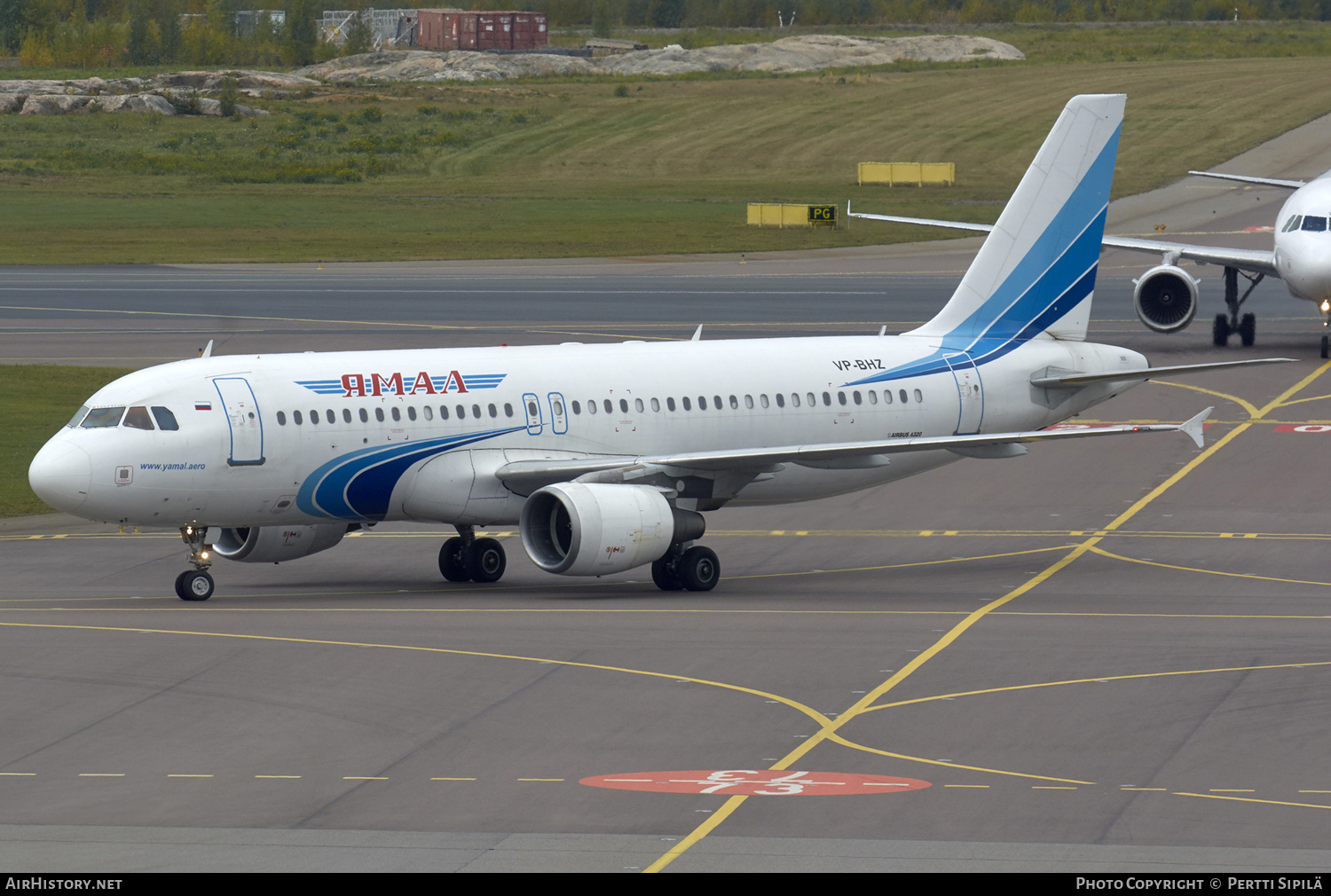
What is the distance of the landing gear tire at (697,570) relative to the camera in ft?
115

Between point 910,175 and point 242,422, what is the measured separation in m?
100

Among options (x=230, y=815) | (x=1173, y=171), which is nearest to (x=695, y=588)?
(x=230, y=815)

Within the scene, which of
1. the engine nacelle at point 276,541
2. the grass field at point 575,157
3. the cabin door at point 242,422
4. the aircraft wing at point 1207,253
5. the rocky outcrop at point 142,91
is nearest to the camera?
the cabin door at point 242,422

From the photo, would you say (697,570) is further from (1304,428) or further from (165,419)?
(1304,428)

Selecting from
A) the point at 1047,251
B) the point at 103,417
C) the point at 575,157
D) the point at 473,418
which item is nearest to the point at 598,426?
the point at 473,418

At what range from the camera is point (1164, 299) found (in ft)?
212

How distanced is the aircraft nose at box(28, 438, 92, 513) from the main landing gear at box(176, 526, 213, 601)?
6.67 ft

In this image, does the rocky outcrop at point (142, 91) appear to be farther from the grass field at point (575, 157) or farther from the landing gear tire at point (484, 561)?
the landing gear tire at point (484, 561)

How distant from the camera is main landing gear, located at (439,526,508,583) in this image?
36531 mm

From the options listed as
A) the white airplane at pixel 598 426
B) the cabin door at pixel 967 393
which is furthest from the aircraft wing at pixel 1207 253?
the cabin door at pixel 967 393

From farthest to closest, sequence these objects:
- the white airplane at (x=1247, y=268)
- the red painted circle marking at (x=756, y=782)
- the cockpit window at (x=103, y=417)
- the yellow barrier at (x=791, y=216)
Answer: the yellow barrier at (x=791, y=216), the white airplane at (x=1247, y=268), the cockpit window at (x=103, y=417), the red painted circle marking at (x=756, y=782)

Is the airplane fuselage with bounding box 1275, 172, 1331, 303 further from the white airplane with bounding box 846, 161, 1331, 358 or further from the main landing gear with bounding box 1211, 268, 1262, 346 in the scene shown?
the main landing gear with bounding box 1211, 268, 1262, 346

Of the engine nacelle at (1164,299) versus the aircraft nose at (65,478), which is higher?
the engine nacelle at (1164,299)

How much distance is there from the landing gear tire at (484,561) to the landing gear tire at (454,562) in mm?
105
